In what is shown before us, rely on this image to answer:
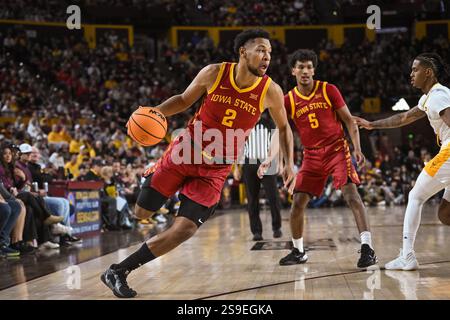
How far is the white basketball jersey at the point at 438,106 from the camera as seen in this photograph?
17.9 feet

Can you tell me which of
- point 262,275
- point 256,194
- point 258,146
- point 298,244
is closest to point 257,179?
point 256,194

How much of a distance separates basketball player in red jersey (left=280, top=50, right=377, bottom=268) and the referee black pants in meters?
2.47

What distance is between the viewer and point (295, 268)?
6.17 m

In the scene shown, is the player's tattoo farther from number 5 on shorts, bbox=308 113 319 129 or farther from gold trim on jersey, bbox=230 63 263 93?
gold trim on jersey, bbox=230 63 263 93

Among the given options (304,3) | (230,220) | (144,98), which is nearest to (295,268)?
(230,220)

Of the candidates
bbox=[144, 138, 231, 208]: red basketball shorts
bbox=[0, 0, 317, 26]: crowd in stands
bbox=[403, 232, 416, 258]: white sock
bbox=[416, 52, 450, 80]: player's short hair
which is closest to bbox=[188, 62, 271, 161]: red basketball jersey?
bbox=[144, 138, 231, 208]: red basketball shorts

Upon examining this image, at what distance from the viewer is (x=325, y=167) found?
6.49 metres

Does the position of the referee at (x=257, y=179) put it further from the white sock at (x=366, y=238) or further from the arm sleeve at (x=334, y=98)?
the white sock at (x=366, y=238)

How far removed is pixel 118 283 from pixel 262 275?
151 centimetres

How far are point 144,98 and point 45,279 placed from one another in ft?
55.8

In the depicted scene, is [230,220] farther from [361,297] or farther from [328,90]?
[361,297]

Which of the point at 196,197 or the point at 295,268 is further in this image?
the point at 295,268

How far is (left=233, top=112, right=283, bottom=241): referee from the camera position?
29.6 feet

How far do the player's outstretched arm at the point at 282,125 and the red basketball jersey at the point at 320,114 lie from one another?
142cm
